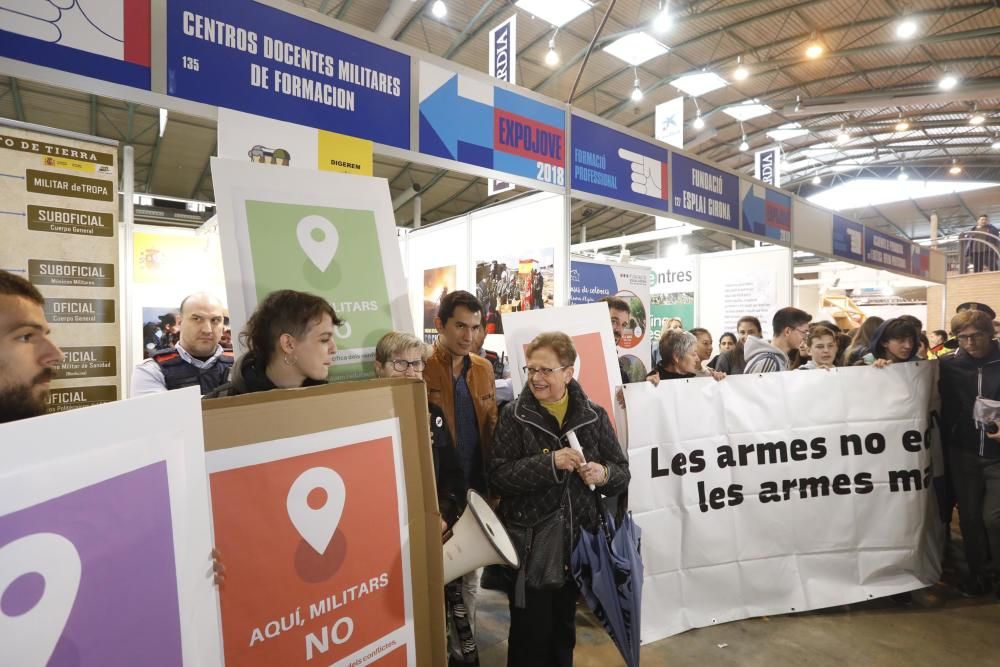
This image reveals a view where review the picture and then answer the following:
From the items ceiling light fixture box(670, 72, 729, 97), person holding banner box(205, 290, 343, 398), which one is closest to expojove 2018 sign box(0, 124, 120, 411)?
person holding banner box(205, 290, 343, 398)

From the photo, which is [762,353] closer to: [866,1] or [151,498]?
[151,498]

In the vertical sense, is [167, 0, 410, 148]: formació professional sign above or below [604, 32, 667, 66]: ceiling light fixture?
below

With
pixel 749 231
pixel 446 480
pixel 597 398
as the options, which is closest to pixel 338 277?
pixel 446 480

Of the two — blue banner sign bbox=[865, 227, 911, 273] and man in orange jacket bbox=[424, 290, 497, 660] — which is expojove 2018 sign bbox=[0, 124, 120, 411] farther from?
blue banner sign bbox=[865, 227, 911, 273]

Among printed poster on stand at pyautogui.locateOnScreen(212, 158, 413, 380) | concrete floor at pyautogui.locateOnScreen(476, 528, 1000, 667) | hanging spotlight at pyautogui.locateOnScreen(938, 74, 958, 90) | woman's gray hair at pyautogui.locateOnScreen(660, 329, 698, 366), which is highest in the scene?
hanging spotlight at pyautogui.locateOnScreen(938, 74, 958, 90)

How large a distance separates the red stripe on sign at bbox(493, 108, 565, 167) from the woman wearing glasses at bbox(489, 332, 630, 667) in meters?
1.49

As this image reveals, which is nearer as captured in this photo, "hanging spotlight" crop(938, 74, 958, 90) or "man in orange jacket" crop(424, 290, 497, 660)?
"man in orange jacket" crop(424, 290, 497, 660)

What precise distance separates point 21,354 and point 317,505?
0.61 metres

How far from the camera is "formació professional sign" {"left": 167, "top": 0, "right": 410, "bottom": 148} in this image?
1951mm

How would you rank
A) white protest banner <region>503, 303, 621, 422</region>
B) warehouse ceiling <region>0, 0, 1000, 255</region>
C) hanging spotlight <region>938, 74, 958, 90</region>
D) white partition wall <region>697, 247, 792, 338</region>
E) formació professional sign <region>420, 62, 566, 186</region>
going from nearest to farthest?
white protest banner <region>503, 303, 621, 422</region>, formació professional sign <region>420, 62, 566, 186</region>, white partition wall <region>697, 247, 792, 338</region>, warehouse ceiling <region>0, 0, 1000, 255</region>, hanging spotlight <region>938, 74, 958, 90</region>

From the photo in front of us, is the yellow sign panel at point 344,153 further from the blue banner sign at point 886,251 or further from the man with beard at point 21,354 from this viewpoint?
the blue banner sign at point 886,251

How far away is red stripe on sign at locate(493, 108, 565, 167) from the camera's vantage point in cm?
298

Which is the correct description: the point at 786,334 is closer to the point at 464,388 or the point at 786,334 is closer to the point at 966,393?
the point at 966,393

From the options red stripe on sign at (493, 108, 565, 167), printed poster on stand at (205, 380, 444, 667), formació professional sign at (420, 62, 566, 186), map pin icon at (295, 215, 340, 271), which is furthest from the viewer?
red stripe on sign at (493, 108, 565, 167)
